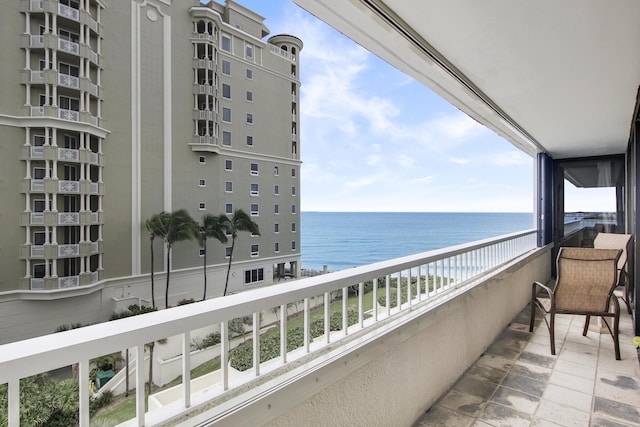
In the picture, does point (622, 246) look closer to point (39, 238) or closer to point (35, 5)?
point (39, 238)

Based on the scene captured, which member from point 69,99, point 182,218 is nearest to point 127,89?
point 69,99

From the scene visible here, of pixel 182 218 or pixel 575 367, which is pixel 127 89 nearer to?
pixel 182 218

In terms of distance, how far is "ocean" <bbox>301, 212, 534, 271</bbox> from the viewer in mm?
27519

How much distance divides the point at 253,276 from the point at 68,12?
16.5m

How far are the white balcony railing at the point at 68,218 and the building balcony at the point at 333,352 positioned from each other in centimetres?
1308

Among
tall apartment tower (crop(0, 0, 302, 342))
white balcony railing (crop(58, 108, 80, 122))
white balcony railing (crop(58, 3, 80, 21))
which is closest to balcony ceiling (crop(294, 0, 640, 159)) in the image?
tall apartment tower (crop(0, 0, 302, 342))

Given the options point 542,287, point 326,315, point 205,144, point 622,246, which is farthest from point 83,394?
point 205,144

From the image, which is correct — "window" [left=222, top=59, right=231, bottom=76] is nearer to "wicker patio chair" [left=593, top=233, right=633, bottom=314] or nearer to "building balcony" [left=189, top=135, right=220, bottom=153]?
"building balcony" [left=189, top=135, right=220, bottom=153]

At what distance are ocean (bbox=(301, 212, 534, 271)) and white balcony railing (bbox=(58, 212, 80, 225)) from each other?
13596 mm

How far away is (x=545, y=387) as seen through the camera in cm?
202

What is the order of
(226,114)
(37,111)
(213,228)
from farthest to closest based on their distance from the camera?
(226,114), (213,228), (37,111)

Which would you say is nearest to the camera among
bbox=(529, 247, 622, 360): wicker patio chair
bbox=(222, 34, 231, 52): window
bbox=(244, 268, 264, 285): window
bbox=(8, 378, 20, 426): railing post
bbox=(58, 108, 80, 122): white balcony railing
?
bbox=(8, 378, 20, 426): railing post

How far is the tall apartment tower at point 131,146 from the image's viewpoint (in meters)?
10.2

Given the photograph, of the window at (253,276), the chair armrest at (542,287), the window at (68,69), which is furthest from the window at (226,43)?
the chair armrest at (542,287)
